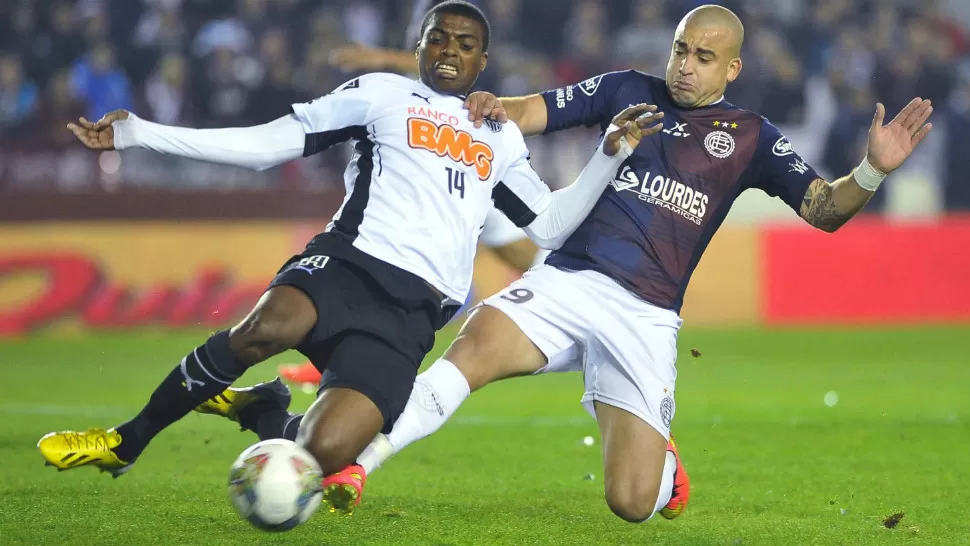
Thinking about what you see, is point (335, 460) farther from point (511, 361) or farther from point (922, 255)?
point (922, 255)

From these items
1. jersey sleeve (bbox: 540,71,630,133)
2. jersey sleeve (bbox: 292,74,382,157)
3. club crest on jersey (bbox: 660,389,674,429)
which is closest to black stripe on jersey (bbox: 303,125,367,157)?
jersey sleeve (bbox: 292,74,382,157)

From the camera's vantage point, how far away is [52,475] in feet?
20.6

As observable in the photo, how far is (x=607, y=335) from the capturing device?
215 inches

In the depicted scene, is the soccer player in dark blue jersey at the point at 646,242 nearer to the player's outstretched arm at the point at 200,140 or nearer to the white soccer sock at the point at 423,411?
the white soccer sock at the point at 423,411

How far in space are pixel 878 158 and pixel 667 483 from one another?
5.24 ft

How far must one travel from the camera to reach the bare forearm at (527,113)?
5680 mm

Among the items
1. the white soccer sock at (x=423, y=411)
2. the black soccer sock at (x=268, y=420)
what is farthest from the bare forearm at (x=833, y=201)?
the black soccer sock at (x=268, y=420)

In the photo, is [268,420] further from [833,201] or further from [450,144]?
[833,201]

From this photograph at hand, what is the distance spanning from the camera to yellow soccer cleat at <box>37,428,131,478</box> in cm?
495

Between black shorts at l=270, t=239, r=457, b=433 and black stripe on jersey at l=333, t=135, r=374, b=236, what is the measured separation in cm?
9

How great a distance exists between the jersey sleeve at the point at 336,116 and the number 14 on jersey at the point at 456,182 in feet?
1.26

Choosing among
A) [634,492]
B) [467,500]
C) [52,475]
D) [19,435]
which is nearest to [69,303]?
[19,435]

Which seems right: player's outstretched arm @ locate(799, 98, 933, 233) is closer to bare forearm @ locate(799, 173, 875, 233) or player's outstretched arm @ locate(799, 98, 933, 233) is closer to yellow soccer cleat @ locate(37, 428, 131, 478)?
bare forearm @ locate(799, 173, 875, 233)

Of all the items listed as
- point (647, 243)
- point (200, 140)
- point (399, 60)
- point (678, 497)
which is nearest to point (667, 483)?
point (678, 497)
